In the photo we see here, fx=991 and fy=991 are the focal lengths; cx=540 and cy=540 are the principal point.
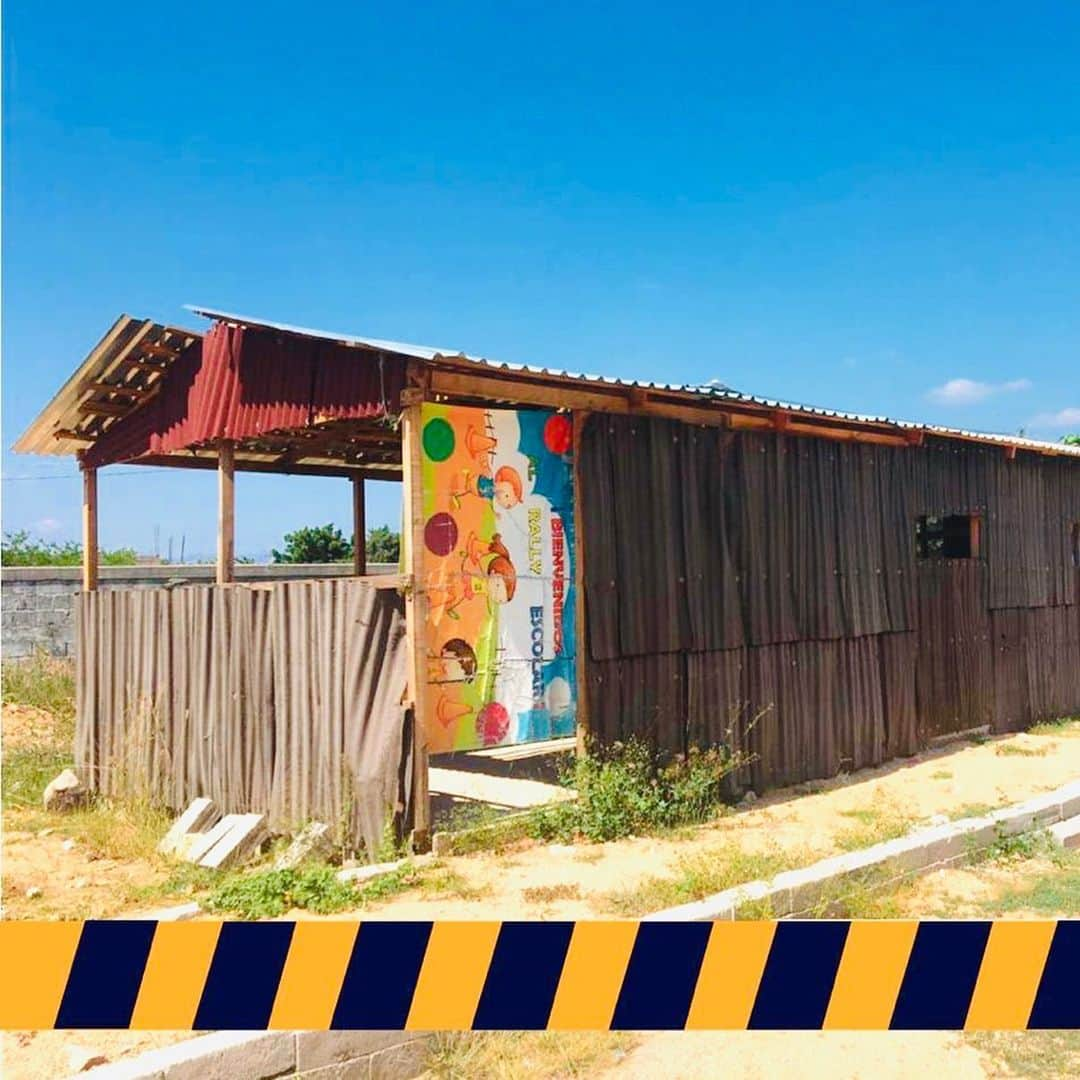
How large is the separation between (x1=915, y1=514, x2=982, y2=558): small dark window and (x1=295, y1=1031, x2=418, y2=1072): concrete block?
10.3 m

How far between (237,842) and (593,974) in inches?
239

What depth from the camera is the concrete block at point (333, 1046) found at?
4273 mm

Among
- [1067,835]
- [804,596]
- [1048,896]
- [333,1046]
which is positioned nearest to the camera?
[333,1046]

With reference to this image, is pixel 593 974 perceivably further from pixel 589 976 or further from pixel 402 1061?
pixel 402 1061

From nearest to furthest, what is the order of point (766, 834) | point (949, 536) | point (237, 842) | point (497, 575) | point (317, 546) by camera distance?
point (237, 842)
point (497, 575)
point (766, 834)
point (949, 536)
point (317, 546)

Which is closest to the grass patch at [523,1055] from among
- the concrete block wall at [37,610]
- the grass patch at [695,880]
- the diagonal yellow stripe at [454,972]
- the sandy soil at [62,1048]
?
the sandy soil at [62,1048]

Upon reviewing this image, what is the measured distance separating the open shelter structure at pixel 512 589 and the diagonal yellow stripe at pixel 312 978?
16.2 feet

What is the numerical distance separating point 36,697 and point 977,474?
13211mm

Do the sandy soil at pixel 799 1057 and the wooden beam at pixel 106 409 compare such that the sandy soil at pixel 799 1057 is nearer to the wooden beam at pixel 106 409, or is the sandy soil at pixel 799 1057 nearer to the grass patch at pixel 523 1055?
the grass patch at pixel 523 1055

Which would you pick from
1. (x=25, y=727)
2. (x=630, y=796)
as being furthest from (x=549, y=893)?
(x=25, y=727)

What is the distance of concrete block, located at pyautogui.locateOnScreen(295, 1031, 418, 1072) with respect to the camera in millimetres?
4273

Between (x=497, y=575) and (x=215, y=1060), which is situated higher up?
(x=497, y=575)

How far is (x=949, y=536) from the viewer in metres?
13.7

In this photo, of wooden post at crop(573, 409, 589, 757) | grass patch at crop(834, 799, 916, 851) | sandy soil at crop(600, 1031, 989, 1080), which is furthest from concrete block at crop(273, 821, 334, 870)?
grass patch at crop(834, 799, 916, 851)
